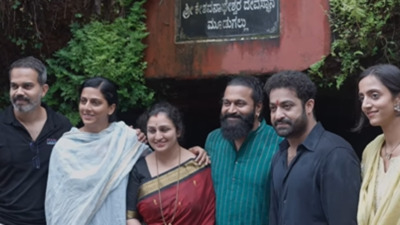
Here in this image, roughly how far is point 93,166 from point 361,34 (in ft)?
6.24

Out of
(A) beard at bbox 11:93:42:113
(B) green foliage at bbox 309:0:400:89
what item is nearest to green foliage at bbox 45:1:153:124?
(A) beard at bbox 11:93:42:113

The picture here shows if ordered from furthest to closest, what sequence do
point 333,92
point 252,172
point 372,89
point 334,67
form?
point 333,92
point 334,67
point 252,172
point 372,89

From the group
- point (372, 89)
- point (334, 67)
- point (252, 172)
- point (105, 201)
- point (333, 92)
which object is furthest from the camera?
point (333, 92)

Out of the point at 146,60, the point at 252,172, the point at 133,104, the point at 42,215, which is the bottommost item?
the point at 42,215

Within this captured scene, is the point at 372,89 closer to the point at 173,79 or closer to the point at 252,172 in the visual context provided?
the point at 252,172

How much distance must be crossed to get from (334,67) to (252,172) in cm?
107

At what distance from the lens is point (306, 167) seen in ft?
11.7

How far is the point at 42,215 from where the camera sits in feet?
14.5

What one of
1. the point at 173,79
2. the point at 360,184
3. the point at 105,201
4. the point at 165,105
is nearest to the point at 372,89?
the point at 360,184

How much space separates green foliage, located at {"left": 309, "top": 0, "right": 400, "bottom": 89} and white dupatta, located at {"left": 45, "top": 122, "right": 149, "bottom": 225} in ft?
4.65

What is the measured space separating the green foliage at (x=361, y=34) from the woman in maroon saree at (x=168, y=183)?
1058mm

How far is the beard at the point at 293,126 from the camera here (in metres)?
3.68

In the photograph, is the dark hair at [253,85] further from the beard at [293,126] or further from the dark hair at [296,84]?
the beard at [293,126]

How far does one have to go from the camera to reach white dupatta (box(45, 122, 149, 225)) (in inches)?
167
